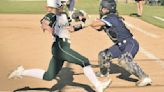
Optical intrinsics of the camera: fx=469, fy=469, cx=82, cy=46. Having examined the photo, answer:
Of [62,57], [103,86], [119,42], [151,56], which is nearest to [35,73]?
[62,57]

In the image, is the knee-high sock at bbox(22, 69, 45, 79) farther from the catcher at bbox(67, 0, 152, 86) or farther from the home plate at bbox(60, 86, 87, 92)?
the catcher at bbox(67, 0, 152, 86)

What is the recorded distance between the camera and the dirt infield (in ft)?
28.9

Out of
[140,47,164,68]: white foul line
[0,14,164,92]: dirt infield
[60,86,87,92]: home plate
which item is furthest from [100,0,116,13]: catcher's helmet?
[140,47,164,68]: white foul line

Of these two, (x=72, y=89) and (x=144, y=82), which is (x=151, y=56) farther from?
(x=72, y=89)

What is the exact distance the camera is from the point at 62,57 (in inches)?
303

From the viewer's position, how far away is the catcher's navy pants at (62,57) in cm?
766

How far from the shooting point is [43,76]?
7836mm

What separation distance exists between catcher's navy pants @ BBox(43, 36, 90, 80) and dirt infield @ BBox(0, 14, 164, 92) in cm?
78

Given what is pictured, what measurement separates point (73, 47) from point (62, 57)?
5132 mm

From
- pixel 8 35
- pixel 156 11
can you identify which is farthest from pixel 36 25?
pixel 156 11

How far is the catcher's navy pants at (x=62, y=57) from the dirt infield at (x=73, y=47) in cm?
78

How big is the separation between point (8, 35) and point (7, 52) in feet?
9.26

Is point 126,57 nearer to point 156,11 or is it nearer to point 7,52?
point 7,52

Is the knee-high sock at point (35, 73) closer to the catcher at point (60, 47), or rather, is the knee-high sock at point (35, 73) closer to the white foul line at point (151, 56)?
the catcher at point (60, 47)
